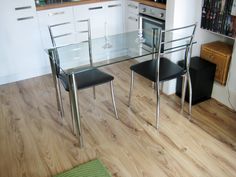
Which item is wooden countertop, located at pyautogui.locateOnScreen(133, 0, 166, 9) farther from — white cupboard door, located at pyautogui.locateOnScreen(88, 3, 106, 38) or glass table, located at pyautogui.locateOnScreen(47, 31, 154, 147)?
white cupboard door, located at pyautogui.locateOnScreen(88, 3, 106, 38)

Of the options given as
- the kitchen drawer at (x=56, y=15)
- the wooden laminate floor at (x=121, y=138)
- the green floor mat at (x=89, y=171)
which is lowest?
the green floor mat at (x=89, y=171)

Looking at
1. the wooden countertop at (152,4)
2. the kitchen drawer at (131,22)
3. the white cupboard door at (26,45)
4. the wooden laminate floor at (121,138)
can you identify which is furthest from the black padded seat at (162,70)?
the white cupboard door at (26,45)

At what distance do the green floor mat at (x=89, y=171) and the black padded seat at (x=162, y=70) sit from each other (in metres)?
0.86

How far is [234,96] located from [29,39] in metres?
2.45

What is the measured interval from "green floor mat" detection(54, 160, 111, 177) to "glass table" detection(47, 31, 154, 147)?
0.25 m

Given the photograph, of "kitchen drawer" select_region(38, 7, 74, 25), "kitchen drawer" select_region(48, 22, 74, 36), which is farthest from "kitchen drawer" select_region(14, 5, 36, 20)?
"kitchen drawer" select_region(48, 22, 74, 36)

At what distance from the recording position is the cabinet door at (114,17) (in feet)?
11.7

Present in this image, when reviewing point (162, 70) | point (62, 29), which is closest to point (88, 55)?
point (162, 70)

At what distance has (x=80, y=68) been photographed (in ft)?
6.68

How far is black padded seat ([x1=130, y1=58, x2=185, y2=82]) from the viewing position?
2273 mm

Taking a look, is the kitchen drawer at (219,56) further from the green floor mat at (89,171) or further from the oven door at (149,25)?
the green floor mat at (89,171)

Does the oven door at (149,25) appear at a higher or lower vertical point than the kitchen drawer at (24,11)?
lower

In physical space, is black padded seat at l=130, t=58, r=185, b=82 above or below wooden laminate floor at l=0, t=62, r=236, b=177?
above

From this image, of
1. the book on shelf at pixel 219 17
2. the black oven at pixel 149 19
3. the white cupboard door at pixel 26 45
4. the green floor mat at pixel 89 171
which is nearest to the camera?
the green floor mat at pixel 89 171
